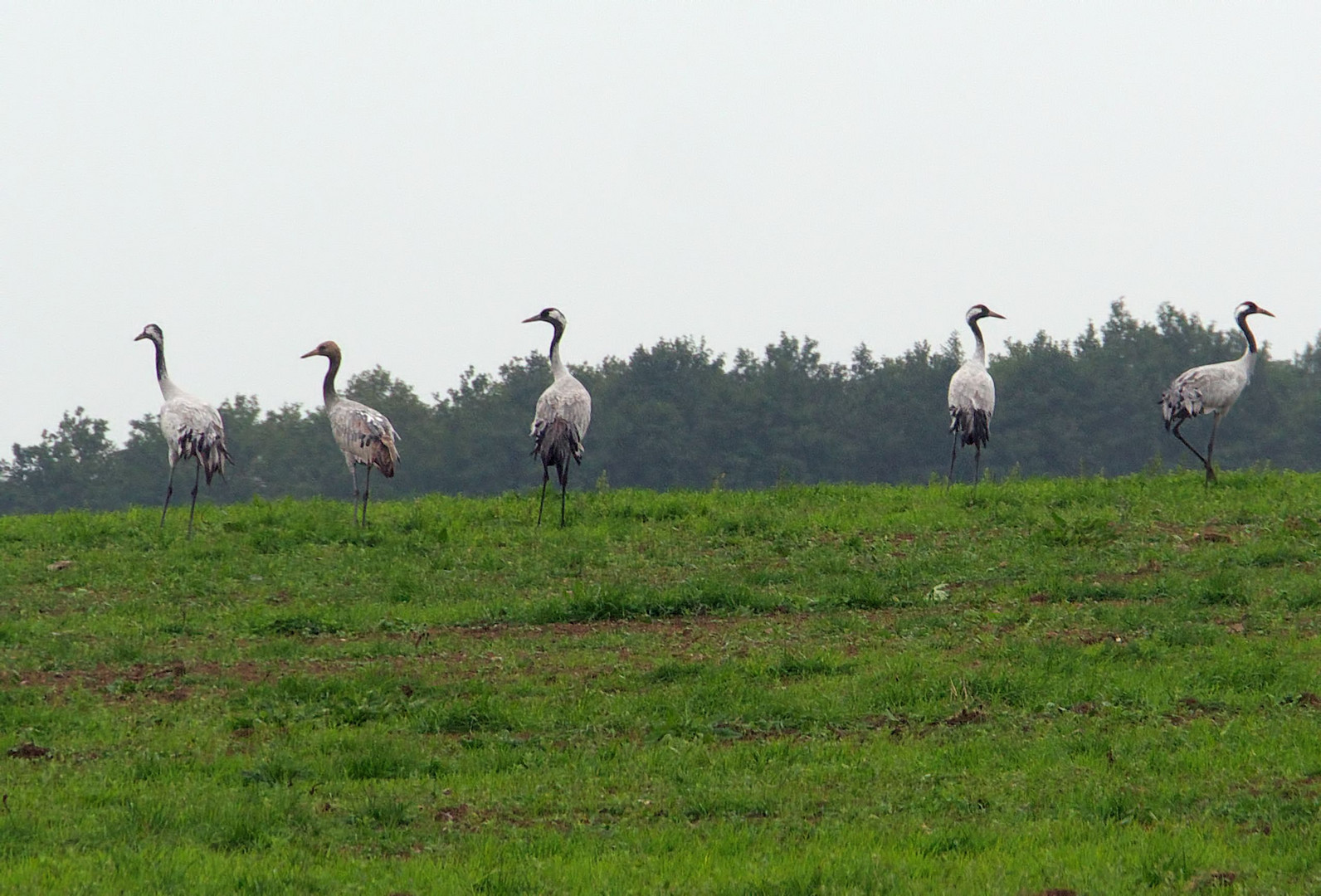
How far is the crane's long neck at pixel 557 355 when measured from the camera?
23.4 metres

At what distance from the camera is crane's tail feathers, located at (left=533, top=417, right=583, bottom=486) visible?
2125 centimetres

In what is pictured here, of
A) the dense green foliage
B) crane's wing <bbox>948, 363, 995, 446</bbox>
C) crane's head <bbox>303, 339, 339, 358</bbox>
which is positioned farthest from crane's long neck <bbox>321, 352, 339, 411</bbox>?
the dense green foliage

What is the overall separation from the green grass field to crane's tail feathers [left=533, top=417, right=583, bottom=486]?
1105 mm

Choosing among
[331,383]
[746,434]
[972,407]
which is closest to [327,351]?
[331,383]

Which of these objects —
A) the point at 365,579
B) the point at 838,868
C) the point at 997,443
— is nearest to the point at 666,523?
the point at 365,579

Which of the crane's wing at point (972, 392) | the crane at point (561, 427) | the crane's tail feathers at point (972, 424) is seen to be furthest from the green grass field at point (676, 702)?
the crane's wing at point (972, 392)

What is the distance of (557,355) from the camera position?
24047 mm

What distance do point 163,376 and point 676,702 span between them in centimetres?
1439

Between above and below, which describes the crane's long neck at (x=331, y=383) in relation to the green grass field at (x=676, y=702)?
above

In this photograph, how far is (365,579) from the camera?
17328 millimetres

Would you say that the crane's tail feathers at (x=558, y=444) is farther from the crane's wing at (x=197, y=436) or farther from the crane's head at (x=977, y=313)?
the crane's head at (x=977, y=313)

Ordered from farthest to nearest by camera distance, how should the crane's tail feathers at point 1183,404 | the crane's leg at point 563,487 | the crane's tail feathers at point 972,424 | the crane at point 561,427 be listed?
1. the crane's tail feathers at point 972,424
2. the crane's tail feathers at point 1183,404
3. the crane at point 561,427
4. the crane's leg at point 563,487

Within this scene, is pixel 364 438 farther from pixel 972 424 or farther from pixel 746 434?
pixel 746 434

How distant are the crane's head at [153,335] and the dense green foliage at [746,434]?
1969 inches
